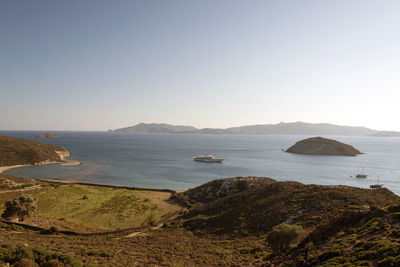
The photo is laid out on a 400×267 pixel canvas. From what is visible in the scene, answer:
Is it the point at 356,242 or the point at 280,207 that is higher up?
the point at 356,242

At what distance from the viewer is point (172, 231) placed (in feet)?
111

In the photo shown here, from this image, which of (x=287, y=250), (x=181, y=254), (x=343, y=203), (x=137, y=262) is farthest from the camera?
(x=343, y=203)

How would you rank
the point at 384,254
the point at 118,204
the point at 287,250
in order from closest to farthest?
the point at 384,254
the point at 287,250
the point at 118,204

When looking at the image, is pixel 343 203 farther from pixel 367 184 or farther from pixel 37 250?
pixel 367 184

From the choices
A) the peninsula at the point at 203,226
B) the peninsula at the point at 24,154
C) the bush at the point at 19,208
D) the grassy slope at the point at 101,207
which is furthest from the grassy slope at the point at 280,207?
the peninsula at the point at 24,154

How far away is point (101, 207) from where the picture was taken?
153ft

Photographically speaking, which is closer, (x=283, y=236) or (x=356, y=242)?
(x=356, y=242)

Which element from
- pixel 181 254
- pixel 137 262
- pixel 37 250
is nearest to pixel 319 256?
pixel 181 254

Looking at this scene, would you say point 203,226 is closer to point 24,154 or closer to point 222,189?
point 222,189

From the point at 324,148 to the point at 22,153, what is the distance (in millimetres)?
215727

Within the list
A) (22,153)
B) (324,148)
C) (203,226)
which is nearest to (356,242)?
(203,226)

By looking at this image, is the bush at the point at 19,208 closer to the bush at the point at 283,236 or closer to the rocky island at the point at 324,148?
the bush at the point at 283,236

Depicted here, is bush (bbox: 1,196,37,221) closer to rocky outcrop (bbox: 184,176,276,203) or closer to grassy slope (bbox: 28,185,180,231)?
grassy slope (bbox: 28,185,180,231)

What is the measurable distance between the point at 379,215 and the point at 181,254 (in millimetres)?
21077
